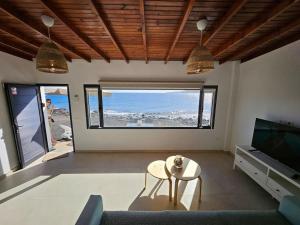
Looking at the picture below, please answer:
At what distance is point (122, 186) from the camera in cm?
264

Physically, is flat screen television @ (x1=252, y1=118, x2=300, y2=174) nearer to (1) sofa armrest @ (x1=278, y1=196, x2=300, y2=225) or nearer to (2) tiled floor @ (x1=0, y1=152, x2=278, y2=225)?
(2) tiled floor @ (x1=0, y1=152, x2=278, y2=225)

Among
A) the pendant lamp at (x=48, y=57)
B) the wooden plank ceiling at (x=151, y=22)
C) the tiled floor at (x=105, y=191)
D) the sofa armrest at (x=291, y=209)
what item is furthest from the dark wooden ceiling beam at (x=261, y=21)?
the tiled floor at (x=105, y=191)

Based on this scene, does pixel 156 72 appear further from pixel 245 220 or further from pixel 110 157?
pixel 245 220

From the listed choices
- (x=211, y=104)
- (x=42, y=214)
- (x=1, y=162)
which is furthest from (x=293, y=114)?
(x=1, y=162)

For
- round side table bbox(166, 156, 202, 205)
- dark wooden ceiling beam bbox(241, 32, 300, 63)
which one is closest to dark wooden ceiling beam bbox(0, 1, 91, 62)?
round side table bbox(166, 156, 202, 205)

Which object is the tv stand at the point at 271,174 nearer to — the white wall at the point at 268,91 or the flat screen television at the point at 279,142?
the flat screen television at the point at 279,142

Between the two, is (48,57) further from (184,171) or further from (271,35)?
(271,35)

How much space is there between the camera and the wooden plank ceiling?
157cm

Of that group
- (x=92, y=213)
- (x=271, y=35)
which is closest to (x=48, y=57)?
(x=92, y=213)

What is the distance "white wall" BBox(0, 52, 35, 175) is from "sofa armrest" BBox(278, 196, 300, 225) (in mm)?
4404

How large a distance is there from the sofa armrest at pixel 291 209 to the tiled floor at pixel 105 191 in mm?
817

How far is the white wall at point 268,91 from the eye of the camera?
2.33m

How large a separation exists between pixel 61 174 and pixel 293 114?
14.2ft

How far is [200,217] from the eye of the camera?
1.48 meters
